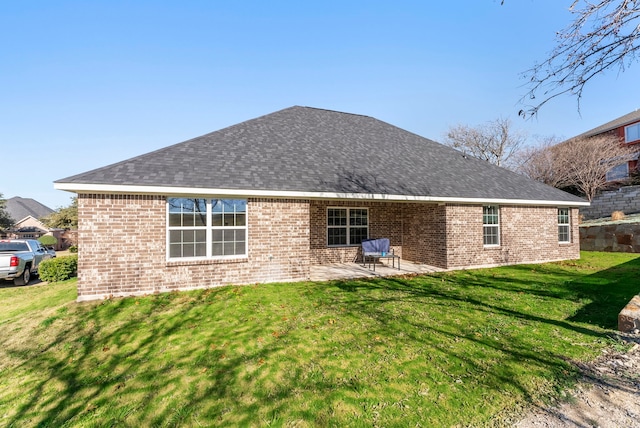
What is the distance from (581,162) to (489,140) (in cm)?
1018

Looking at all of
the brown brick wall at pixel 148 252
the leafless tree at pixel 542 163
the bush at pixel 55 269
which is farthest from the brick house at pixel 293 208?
the leafless tree at pixel 542 163

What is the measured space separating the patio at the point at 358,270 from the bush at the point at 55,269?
913cm

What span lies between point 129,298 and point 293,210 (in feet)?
16.2

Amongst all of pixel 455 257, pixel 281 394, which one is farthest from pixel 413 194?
pixel 281 394

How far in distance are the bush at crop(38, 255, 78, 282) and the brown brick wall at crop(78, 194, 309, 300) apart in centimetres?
491

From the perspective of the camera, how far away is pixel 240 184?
8164mm

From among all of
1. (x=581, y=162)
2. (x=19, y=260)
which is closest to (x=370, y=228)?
(x=19, y=260)

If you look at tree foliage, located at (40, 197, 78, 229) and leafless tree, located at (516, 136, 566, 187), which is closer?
A: leafless tree, located at (516, 136, 566, 187)

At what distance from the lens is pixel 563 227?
13852mm

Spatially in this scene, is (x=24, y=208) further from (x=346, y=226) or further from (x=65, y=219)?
(x=346, y=226)

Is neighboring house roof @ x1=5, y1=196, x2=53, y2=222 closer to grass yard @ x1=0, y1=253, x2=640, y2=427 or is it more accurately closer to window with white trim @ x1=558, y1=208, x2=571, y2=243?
grass yard @ x1=0, y1=253, x2=640, y2=427

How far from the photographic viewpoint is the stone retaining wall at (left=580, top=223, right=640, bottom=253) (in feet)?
48.6

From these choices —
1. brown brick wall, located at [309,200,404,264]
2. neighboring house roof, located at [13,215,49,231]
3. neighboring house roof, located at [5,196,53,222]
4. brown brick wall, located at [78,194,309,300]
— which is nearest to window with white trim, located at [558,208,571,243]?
brown brick wall, located at [309,200,404,264]

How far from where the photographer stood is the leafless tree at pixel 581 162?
2347 centimetres
